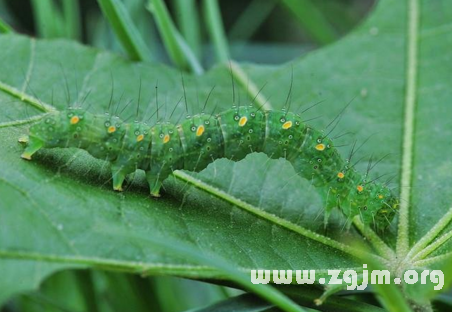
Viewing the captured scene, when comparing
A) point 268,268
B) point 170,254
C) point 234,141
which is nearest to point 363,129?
point 234,141

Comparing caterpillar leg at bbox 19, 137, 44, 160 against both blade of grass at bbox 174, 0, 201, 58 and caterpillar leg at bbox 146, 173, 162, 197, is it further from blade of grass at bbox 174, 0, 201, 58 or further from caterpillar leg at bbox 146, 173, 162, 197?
blade of grass at bbox 174, 0, 201, 58

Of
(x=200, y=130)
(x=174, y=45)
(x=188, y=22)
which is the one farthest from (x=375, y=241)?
(x=188, y=22)

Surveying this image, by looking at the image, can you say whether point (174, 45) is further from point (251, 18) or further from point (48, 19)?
point (251, 18)

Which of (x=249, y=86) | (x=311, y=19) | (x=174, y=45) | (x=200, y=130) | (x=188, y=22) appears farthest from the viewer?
(x=311, y=19)

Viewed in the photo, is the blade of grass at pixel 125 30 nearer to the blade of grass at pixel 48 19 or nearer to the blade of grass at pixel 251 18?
the blade of grass at pixel 48 19

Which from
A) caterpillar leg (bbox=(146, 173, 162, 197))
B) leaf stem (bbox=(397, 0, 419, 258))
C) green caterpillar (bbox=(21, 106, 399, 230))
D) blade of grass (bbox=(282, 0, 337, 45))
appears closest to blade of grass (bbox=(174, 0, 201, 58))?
blade of grass (bbox=(282, 0, 337, 45))

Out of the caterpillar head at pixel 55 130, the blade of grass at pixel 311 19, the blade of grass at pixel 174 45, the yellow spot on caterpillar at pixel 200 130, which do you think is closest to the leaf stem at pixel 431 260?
the yellow spot on caterpillar at pixel 200 130
